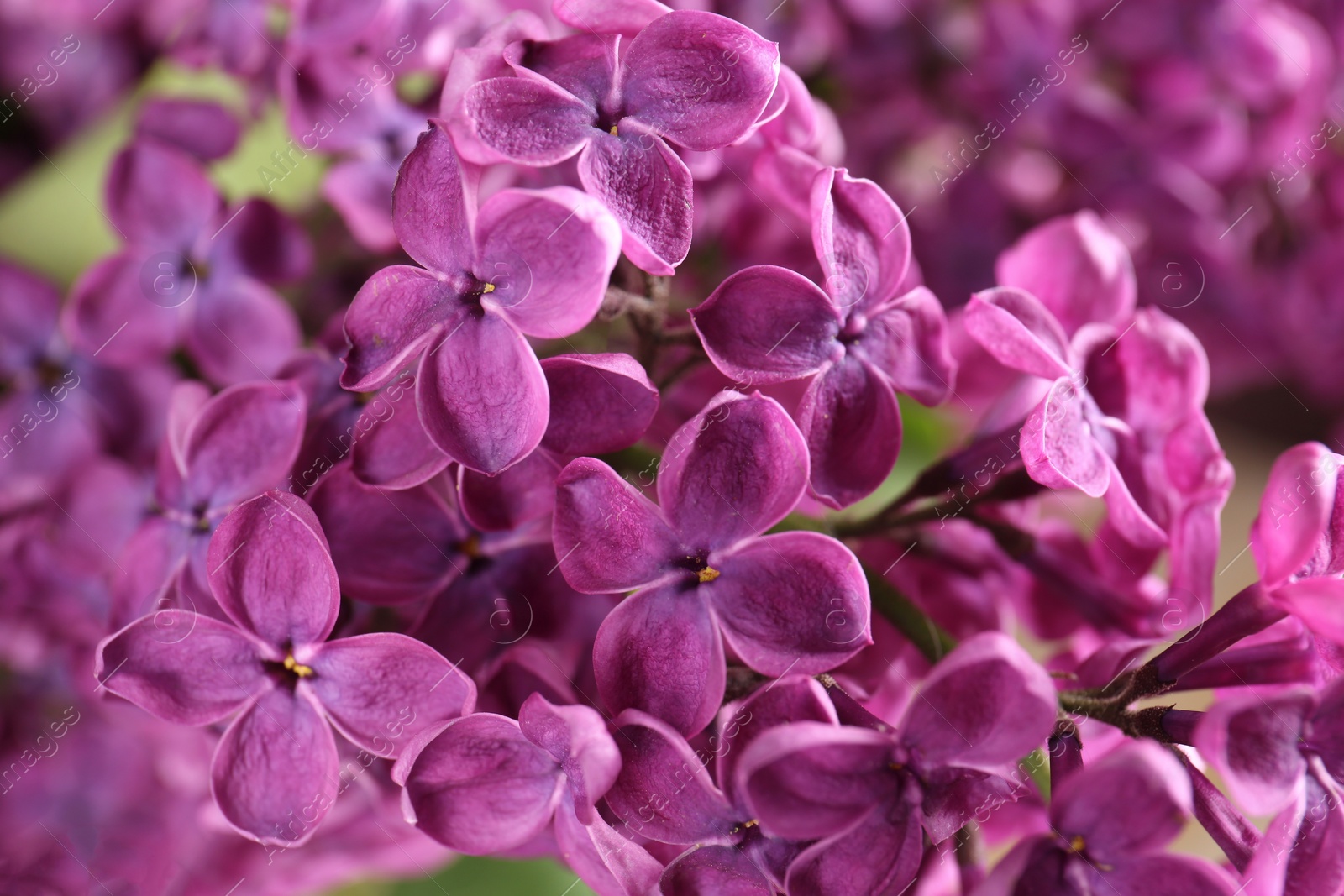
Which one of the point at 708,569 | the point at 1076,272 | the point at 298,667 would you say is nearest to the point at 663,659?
the point at 708,569

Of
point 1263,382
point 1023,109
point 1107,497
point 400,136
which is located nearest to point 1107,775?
point 1107,497

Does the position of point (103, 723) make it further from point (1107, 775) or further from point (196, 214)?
point (1107, 775)

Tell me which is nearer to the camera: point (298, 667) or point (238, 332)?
point (298, 667)

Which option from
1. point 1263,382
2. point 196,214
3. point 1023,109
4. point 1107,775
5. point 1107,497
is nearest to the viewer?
point 1107,775

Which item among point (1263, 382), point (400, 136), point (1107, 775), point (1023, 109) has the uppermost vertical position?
point (400, 136)

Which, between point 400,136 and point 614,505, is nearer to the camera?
point 614,505

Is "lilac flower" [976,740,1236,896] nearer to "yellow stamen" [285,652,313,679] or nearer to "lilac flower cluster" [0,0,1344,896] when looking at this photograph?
"lilac flower cluster" [0,0,1344,896]

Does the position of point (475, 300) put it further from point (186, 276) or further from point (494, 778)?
point (186, 276)

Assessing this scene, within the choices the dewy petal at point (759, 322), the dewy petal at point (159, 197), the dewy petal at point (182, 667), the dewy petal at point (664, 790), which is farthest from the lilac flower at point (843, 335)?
the dewy petal at point (159, 197)
